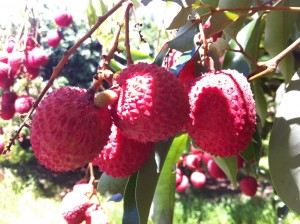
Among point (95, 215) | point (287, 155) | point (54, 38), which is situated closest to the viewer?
point (287, 155)

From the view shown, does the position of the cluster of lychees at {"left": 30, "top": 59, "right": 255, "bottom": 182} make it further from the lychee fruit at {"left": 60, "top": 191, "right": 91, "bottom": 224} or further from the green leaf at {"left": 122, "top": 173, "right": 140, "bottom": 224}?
the lychee fruit at {"left": 60, "top": 191, "right": 91, "bottom": 224}

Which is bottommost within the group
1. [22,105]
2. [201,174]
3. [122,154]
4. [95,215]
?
[201,174]

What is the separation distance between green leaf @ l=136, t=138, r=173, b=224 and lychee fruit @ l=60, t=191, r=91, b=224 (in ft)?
0.96

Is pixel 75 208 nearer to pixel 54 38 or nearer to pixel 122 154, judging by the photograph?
pixel 122 154

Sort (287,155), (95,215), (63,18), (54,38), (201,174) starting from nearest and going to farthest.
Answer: (287,155), (95,215), (63,18), (54,38), (201,174)

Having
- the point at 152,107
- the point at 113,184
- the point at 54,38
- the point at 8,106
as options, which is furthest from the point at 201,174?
the point at 152,107

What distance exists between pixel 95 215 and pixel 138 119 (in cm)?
41

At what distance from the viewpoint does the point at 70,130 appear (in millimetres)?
417

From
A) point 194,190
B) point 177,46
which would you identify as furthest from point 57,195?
point 177,46

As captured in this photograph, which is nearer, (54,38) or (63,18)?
(63,18)

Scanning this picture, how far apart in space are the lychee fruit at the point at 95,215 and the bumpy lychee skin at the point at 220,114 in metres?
0.34

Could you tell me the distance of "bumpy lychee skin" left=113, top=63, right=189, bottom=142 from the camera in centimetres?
42

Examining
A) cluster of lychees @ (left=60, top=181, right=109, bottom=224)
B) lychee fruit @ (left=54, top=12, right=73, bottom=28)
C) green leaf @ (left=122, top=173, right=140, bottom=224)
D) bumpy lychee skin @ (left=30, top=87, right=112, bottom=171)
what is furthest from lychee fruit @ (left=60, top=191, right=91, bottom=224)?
lychee fruit @ (left=54, top=12, right=73, bottom=28)

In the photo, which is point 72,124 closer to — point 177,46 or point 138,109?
point 138,109
